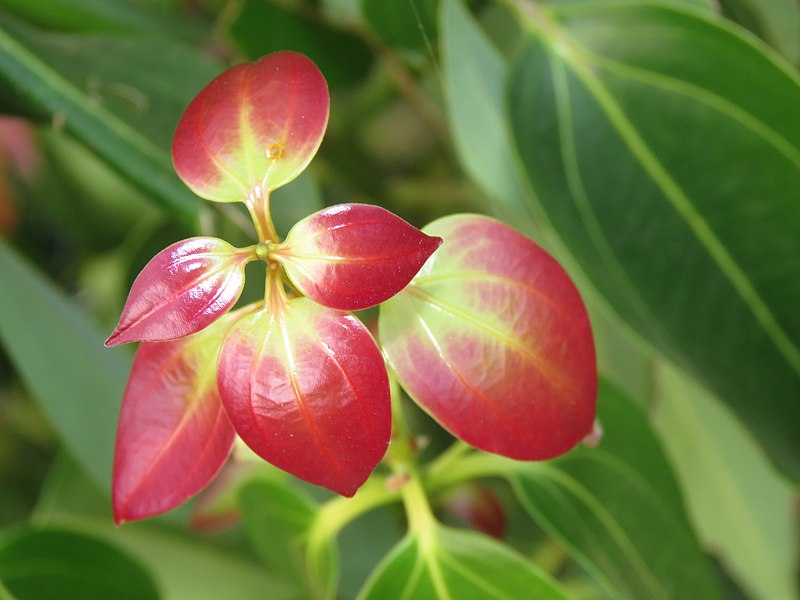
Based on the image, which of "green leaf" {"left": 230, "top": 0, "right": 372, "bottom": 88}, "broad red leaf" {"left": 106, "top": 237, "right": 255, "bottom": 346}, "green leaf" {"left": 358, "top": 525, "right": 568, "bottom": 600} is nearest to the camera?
"broad red leaf" {"left": 106, "top": 237, "right": 255, "bottom": 346}

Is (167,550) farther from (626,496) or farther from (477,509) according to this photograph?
(626,496)

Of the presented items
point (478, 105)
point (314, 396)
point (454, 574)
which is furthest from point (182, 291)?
point (478, 105)

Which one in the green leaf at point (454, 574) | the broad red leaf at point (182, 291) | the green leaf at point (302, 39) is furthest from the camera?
the green leaf at point (302, 39)

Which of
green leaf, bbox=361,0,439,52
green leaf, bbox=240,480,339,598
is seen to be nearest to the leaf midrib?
green leaf, bbox=361,0,439,52

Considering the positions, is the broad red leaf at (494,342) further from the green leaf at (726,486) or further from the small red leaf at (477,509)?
the green leaf at (726,486)

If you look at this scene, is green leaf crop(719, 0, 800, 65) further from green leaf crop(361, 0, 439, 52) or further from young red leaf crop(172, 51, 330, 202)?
young red leaf crop(172, 51, 330, 202)

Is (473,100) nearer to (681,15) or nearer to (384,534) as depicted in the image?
(681,15)

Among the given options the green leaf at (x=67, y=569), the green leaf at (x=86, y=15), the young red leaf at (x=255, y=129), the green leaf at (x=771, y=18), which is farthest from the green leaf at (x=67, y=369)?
the green leaf at (x=771, y=18)
